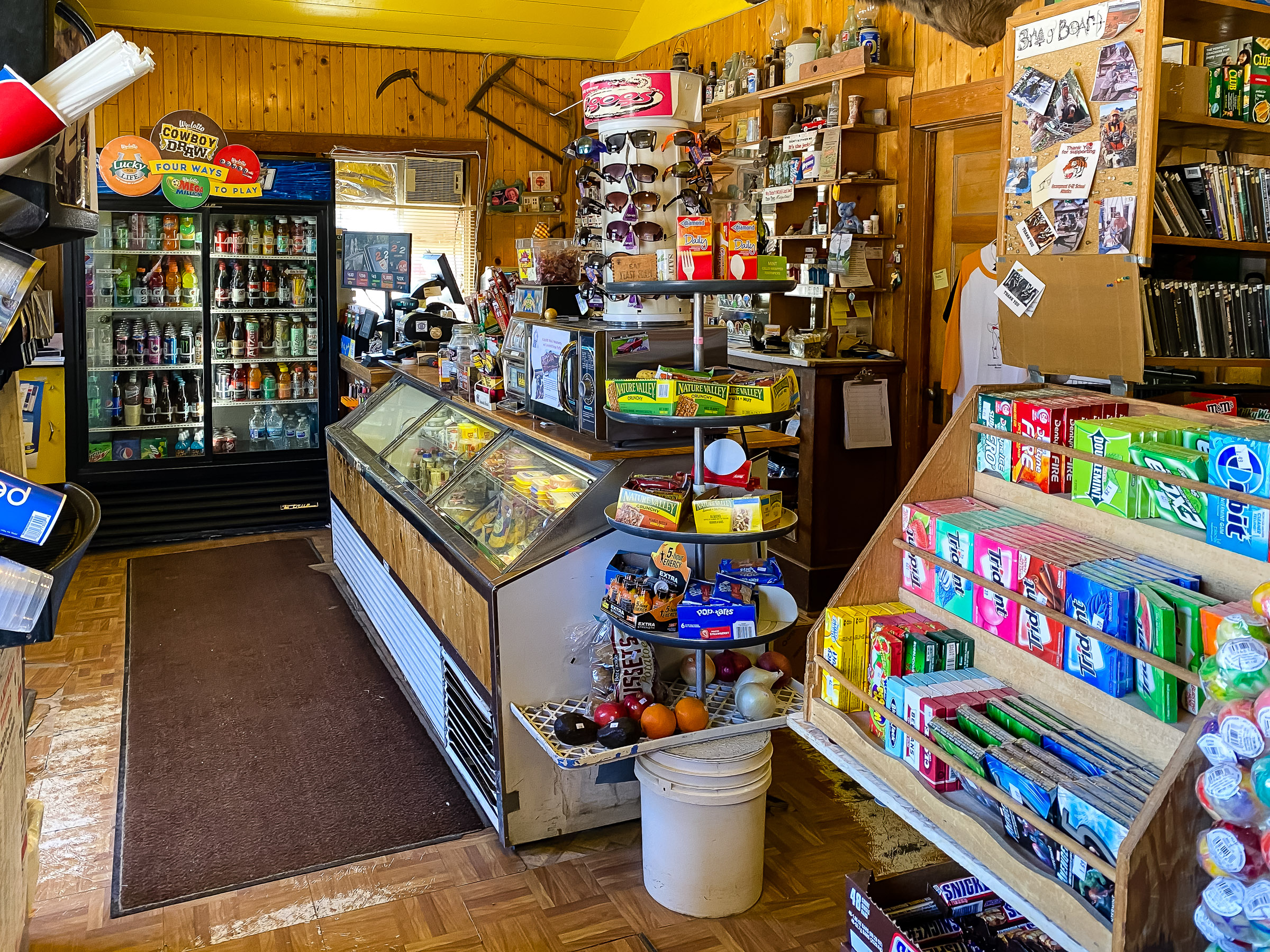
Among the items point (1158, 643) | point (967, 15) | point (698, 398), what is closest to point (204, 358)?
point (698, 398)

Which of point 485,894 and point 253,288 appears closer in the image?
point 485,894

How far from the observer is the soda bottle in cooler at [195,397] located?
6836mm

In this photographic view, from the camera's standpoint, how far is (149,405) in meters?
6.68

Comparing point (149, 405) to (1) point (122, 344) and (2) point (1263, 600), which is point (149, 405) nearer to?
(1) point (122, 344)

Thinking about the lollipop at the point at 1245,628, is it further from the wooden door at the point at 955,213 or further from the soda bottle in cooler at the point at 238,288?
the soda bottle in cooler at the point at 238,288

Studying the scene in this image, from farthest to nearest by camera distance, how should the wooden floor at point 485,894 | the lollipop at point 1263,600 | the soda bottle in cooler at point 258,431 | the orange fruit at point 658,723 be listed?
the soda bottle in cooler at point 258,431
the orange fruit at point 658,723
the wooden floor at point 485,894
the lollipop at point 1263,600

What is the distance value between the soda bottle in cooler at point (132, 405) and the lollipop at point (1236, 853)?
6.58m

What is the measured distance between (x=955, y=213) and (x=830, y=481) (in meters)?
1.47

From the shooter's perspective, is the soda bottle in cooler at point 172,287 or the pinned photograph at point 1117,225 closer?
the pinned photograph at point 1117,225

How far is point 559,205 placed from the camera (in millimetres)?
8648

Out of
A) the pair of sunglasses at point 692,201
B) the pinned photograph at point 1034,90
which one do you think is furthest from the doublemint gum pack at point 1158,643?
the pair of sunglasses at point 692,201

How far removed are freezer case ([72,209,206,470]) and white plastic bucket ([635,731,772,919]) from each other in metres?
4.89

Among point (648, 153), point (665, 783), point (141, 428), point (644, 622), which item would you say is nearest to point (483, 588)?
point (644, 622)

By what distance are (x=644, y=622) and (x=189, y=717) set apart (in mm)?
2213
